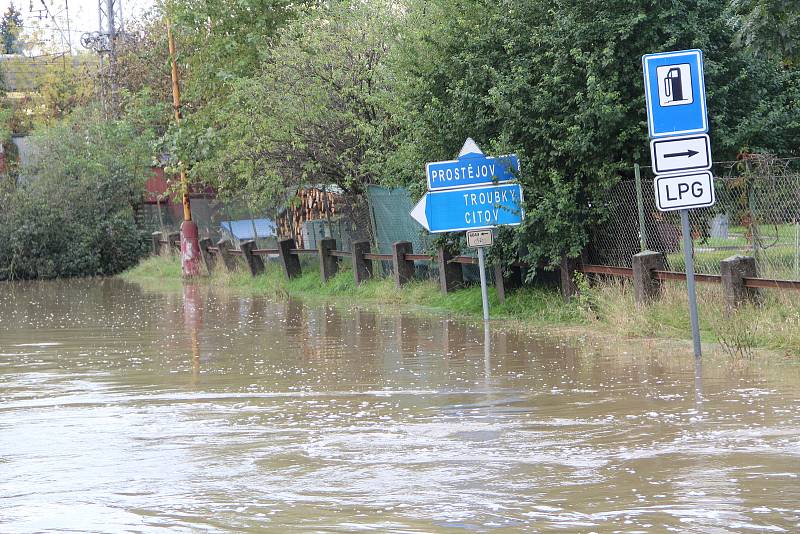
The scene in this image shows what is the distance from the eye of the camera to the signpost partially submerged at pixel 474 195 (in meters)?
16.1

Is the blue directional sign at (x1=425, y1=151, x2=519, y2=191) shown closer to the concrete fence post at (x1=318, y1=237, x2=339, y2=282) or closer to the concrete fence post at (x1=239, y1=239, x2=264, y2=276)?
the concrete fence post at (x1=318, y1=237, x2=339, y2=282)

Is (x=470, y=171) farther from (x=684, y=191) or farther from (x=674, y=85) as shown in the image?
(x=684, y=191)

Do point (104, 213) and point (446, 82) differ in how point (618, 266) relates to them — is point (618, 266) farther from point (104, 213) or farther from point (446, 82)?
point (104, 213)

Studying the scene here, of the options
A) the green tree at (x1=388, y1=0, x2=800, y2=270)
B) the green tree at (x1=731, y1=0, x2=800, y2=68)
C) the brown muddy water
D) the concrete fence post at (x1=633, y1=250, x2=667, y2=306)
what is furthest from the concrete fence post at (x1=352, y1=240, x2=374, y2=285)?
the green tree at (x1=731, y1=0, x2=800, y2=68)

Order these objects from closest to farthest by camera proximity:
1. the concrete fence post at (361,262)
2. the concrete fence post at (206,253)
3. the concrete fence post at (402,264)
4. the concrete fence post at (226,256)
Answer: the concrete fence post at (402,264) → the concrete fence post at (361,262) → the concrete fence post at (226,256) → the concrete fence post at (206,253)

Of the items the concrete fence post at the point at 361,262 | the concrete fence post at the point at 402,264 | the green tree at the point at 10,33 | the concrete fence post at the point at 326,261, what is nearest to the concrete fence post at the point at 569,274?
the concrete fence post at the point at 402,264

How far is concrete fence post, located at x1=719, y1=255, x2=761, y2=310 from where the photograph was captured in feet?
42.1

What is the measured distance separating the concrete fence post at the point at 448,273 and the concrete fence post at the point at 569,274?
3510 millimetres

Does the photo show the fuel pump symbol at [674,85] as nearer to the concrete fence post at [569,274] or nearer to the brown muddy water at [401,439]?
the brown muddy water at [401,439]

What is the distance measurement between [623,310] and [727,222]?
2.05 metres

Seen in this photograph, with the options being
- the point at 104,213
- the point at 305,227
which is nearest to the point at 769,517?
the point at 305,227

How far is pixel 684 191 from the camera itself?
11.0 m

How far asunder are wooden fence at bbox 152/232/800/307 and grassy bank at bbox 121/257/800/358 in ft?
0.63

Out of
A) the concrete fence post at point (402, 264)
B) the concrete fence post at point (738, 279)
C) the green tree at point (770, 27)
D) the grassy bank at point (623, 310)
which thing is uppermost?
the green tree at point (770, 27)
